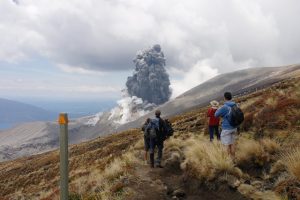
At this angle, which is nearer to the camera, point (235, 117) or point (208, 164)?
point (208, 164)

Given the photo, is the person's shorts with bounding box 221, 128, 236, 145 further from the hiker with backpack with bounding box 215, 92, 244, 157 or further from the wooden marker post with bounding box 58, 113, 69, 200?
the wooden marker post with bounding box 58, 113, 69, 200

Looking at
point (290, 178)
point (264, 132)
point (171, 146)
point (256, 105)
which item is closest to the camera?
point (290, 178)

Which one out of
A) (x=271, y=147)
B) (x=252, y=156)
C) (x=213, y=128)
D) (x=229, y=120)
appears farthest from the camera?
(x=213, y=128)

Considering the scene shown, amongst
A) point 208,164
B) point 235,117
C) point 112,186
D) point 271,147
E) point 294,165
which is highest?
point 235,117

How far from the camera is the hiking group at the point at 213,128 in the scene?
40.4 ft

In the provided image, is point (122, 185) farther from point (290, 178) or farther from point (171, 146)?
point (171, 146)

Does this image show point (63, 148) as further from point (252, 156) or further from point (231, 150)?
point (231, 150)

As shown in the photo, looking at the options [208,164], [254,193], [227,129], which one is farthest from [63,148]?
[227,129]

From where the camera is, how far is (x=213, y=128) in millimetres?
16781

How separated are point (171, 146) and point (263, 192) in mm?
7757

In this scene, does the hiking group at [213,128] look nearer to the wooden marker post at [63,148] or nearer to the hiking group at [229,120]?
the hiking group at [229,120]

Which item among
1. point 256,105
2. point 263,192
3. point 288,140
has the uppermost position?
point 256,105

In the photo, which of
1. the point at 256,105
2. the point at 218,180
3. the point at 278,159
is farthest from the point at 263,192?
the point at 256,105

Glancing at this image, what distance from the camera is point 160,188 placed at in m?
11.0
